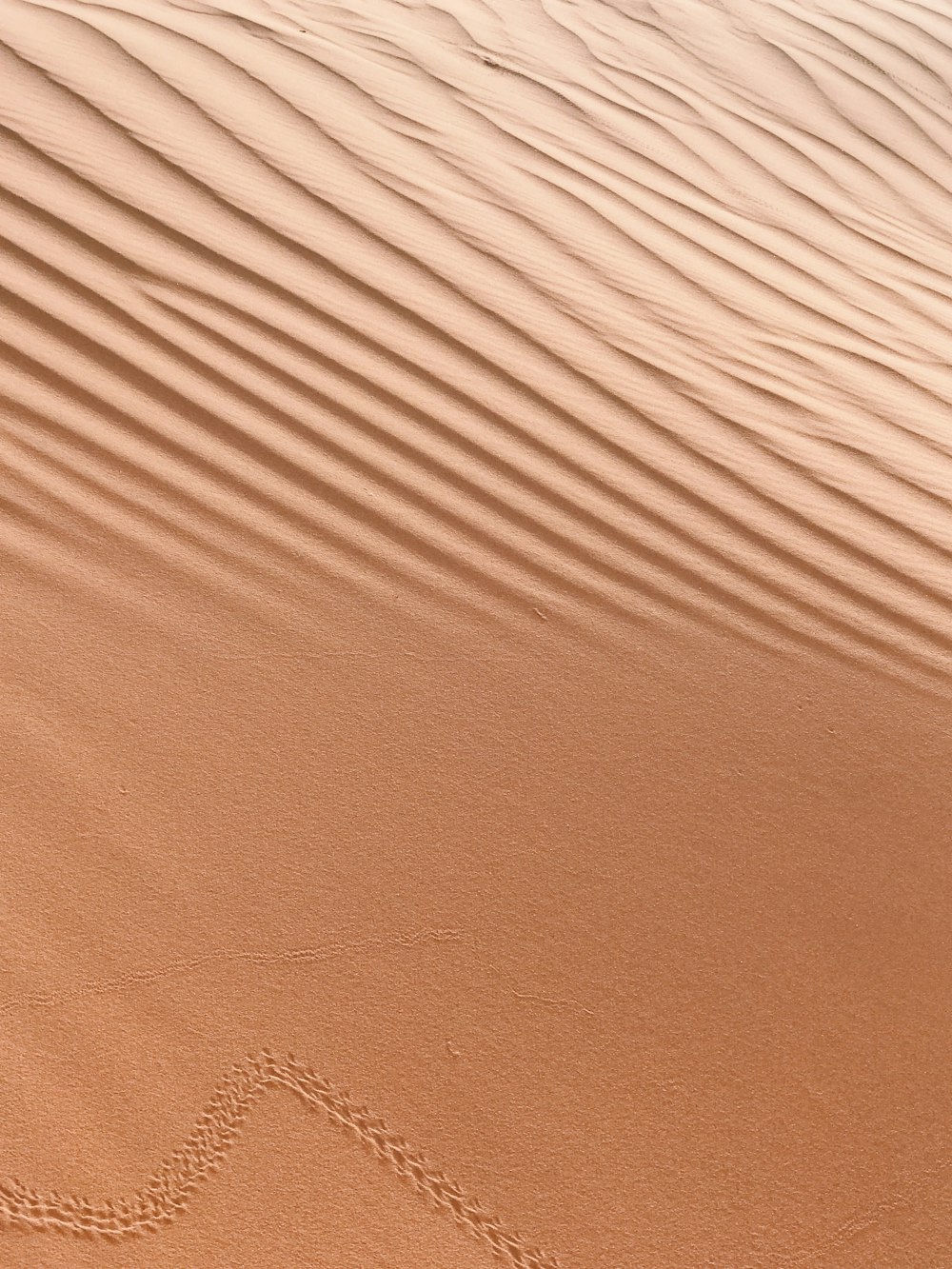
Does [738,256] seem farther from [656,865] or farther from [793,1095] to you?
[793,1095]

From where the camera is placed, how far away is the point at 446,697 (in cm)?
250

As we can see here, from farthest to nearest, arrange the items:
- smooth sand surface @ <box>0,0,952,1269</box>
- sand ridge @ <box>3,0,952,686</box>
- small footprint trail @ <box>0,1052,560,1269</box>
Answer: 1. sand ridge @ <box>3,0,952,686</box>
2. smooth sand surface @ <box>0,0,952,1269</box>
3. small footprint trail @ <box>0,1052,560,1269</box>

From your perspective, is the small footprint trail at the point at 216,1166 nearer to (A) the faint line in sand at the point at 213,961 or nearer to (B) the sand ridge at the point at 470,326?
(A) the faint line in sand at the point at 213,961

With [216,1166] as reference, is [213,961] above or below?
above

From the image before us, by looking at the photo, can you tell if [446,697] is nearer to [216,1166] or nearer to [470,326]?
[216,1166]

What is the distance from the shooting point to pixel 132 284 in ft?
10.8

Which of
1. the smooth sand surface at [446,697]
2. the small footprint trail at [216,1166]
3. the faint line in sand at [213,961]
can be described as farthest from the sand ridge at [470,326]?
the small footprint trail at [216,1166]

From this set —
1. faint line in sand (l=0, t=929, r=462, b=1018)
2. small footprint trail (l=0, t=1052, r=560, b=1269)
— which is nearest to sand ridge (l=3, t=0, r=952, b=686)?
faint line in sand (l=0, t=929, r=462, b=1018)

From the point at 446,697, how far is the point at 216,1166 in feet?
3.28

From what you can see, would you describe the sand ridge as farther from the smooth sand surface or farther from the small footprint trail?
the small footprint trail

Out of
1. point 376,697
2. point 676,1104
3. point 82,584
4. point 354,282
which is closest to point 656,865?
point 676,1104

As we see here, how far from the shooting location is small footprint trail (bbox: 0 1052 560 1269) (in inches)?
66.7

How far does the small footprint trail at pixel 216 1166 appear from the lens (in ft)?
5.56

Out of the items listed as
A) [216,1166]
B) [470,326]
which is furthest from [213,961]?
[470,326]
